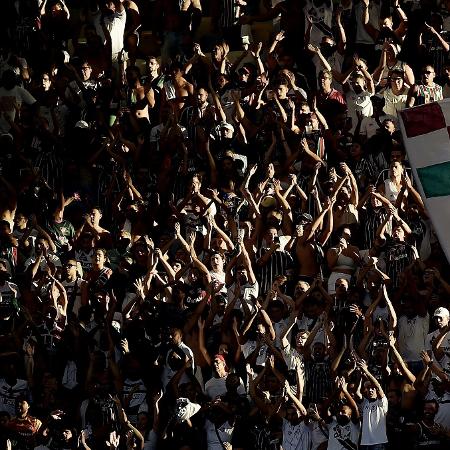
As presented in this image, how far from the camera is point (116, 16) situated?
55.6 feet

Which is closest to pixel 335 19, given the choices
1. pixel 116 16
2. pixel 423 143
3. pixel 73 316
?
pixel 116 16

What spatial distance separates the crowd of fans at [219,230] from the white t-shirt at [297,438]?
17mm

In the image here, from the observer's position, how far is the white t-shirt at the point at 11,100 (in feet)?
54.4

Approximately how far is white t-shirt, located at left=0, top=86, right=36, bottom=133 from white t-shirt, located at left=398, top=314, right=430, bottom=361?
5068 millimetres

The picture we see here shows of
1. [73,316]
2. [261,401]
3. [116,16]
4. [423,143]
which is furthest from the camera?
[116,16]

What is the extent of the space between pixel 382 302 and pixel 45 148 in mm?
4313

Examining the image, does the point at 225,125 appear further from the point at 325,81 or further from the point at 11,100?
the point at 11,100

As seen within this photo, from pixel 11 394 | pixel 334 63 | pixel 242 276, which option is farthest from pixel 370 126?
pixel 11 394

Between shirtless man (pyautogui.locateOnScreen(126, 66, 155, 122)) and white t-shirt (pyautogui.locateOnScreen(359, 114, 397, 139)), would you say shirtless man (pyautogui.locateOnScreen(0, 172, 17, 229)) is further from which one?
white t-shirt (pyautogui.locateOnScreen(359, 114, 397, 139))

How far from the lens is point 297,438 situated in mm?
13289

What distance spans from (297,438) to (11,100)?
550cm

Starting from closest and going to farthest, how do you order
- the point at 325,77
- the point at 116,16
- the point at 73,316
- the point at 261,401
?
the point at 261,401 → the point at 73,316 → the point at 325,77 → the point at 116,16

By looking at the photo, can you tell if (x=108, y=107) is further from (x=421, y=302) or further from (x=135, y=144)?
(x=421, y=302)

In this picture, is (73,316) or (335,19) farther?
(335,19)
